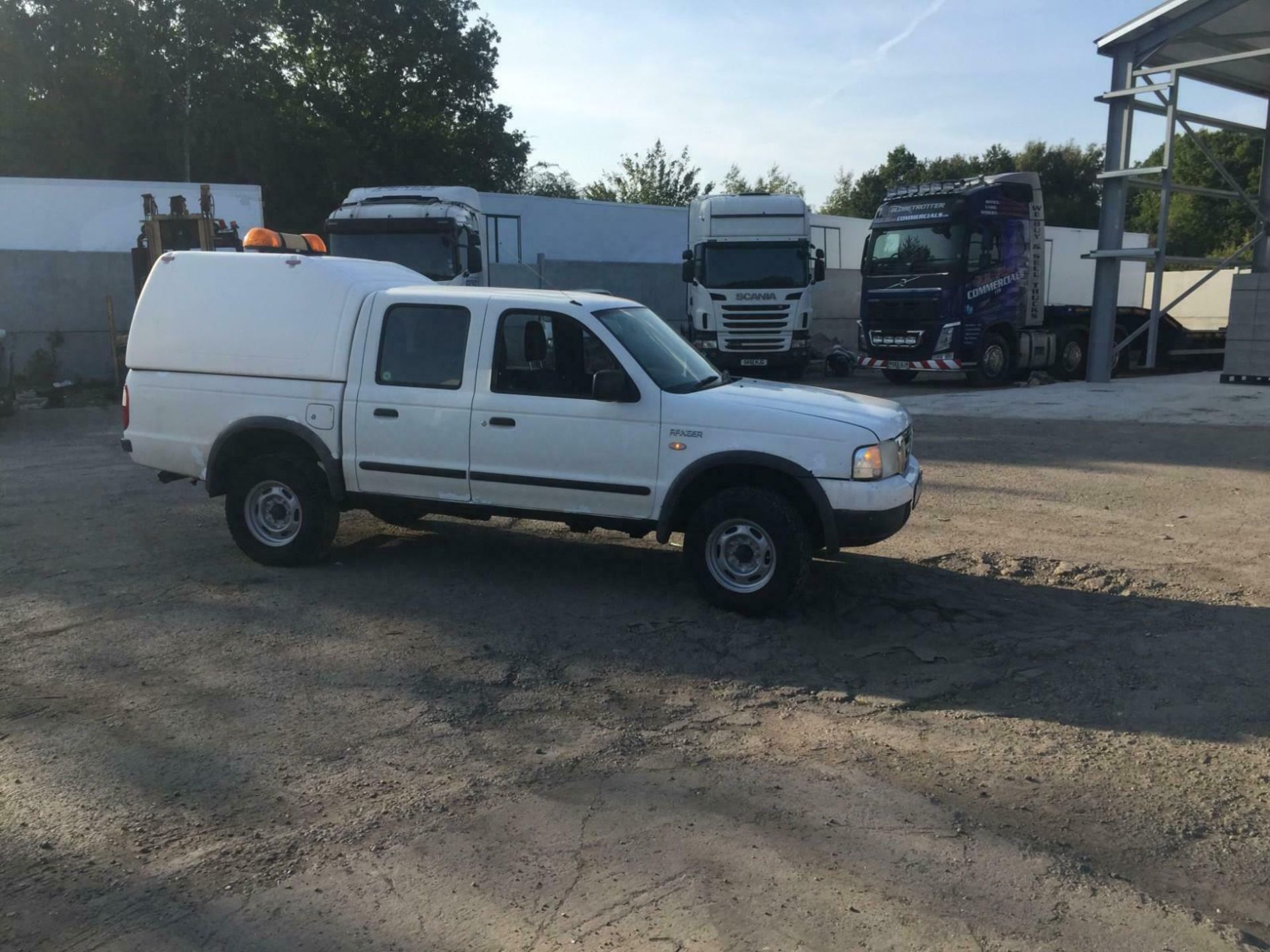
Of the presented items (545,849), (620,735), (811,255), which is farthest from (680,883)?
(811,255)

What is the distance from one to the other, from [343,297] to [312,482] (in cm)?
130

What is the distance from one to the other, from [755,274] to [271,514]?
46.9 ft

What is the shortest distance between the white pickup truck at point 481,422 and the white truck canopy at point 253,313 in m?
0.01

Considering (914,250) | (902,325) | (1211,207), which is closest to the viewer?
(914,250)

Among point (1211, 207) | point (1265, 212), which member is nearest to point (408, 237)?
point (1265, 212)

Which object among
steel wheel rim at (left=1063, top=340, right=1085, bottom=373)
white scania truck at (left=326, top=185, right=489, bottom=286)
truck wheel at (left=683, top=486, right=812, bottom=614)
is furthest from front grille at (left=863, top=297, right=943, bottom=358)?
truck wheel at (left=683, top=486, right=812, bottom=614)

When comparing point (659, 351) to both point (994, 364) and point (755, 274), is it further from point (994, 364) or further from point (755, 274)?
point (994, 364)

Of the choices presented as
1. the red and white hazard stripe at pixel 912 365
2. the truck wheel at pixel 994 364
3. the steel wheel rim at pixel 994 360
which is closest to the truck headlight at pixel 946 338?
the red and white hazard stripe at pixel 912 365

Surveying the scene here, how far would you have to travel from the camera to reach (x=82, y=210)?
70.5 feet

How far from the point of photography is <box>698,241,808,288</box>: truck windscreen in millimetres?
20062

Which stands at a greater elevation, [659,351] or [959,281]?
[959,281]

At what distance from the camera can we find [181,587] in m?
6.91

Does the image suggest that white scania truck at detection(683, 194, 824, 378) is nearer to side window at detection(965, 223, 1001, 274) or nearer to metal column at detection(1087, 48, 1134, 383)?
side window at detection(965, 223, 1001, 274)

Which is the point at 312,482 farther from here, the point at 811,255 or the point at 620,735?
the point at 811,255
